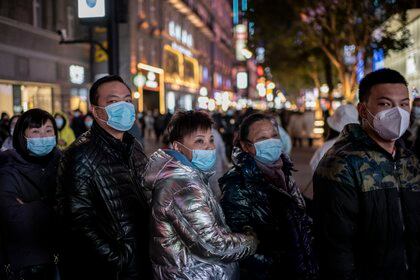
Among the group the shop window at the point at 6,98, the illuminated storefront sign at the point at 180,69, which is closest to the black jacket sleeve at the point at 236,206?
the shop window at the point at 6,98

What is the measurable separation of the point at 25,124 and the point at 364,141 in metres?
2.92

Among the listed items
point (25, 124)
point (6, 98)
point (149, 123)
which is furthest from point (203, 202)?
point (149, 123)

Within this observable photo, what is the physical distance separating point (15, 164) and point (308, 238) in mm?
2407

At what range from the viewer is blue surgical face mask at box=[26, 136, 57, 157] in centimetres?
444

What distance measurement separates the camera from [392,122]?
296cm

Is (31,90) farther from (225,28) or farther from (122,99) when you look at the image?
(225,28)

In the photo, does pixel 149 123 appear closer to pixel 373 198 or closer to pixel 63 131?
pixel 63 131

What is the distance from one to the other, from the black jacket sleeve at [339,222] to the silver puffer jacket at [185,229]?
1.71ft

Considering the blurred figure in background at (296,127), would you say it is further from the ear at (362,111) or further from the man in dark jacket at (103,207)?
the ear at (362,111)

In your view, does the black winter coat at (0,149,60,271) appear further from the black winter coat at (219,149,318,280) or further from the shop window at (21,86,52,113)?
the shop window at (21,86,52,113)

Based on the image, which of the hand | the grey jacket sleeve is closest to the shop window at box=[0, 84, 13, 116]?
the hand

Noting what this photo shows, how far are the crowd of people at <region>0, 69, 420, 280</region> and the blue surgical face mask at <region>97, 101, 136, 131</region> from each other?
0.01 m

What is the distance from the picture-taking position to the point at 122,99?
3846mm

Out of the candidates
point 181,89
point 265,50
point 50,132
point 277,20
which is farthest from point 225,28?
point 50,132
